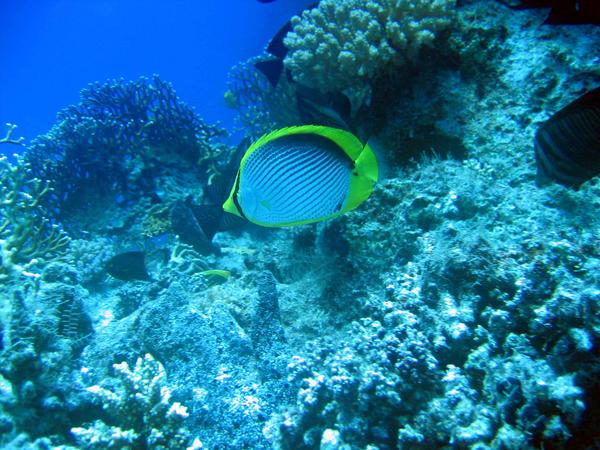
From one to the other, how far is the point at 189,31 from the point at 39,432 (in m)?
85.9

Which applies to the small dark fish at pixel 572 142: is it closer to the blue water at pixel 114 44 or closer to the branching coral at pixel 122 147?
the branching coral at pixel 122 147

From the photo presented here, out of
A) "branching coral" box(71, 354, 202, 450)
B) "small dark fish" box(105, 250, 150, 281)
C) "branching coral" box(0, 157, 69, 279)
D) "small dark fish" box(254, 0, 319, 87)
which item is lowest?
"branching coral" box(71, 354, 202, 450)

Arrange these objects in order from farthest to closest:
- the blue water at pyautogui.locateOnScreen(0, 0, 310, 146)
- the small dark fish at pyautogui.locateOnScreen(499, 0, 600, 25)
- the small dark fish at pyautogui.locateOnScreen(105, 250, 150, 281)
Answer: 1. the blue water at pyautogui.locateOnScreen(0, 0, 310, 146)
2. the small dark fish at pyautogui.locateOnScreen(105, 250, 150, 281)
3. the small dark fish at pyautogui.locateOnScreen(499, 0, 600, 25)

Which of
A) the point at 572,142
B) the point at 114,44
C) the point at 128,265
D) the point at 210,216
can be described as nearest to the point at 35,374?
the point at 128,265

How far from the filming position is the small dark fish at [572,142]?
1791 millimetres

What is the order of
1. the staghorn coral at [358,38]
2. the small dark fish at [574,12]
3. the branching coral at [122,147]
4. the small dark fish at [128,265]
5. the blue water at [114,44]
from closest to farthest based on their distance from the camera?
the small dark fish at [574,12]
the staghorn coral at [358,38]
the small dark fish at [128,265]
the branching coral at [122,147]
the blue water at [114,44]

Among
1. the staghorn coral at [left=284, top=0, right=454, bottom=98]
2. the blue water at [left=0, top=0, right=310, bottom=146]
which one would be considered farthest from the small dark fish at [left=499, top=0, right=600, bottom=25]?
the blue water at [left=0, top=0, right=310, bottom=146]

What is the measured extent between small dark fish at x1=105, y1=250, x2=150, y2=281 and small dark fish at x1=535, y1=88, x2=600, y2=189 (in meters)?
3.85

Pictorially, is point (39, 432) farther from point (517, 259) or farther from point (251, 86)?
point (251, 86)

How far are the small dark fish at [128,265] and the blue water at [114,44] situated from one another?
61.3 m

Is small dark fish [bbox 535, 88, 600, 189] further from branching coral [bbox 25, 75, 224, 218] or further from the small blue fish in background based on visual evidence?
branching coral [bbox 25, 75, 224, 218]

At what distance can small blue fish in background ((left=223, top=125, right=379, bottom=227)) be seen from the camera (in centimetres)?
152

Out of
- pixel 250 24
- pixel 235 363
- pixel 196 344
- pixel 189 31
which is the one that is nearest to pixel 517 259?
pixel 235 363

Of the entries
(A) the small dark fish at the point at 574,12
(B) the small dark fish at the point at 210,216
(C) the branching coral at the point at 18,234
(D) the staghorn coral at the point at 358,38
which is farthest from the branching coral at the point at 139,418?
(A) the small dark fish at the point at 574,12
